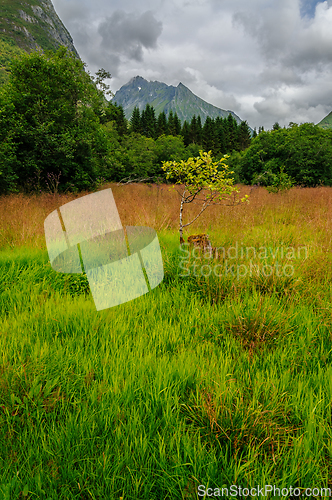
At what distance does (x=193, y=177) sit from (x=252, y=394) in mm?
3034

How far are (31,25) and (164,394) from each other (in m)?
216

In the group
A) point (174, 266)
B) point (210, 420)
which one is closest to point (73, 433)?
point (210, 420)

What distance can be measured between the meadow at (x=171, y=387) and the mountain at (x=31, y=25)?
149 meters

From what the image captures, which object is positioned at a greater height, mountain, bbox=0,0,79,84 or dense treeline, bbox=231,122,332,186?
mountain, bbox=0,0,79,84

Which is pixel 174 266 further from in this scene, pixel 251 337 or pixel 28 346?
pixel 28 346

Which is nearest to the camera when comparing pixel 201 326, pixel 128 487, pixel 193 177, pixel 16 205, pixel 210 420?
pixel 128 487

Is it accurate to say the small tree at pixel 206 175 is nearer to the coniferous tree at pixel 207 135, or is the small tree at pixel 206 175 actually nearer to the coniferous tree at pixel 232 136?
the coniferous tree at pixel 207 135

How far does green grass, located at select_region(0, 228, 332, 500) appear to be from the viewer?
101 centimetres

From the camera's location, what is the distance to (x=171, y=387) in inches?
57.2

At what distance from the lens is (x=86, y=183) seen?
1172 centimetres

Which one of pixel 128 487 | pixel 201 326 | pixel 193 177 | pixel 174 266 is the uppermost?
pixel 193 177

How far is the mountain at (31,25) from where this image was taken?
12190 cm

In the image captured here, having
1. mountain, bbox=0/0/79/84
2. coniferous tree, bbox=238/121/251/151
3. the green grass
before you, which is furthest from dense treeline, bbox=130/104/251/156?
mountain, bbox=0/0/79/84

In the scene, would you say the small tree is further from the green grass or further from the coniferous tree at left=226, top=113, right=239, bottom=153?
the coniferous tree at left=226, top=113, right=239, bottom=153
